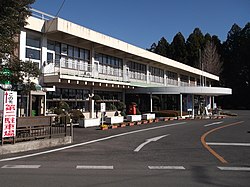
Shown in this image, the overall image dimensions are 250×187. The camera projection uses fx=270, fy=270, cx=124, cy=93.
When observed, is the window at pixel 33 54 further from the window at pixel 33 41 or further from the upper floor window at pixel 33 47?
the window at pixel 33 41

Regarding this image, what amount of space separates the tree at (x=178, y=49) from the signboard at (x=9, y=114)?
65.1 m

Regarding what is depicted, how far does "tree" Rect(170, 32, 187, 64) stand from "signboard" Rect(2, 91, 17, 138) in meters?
65.1

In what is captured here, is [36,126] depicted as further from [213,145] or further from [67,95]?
[67,95]

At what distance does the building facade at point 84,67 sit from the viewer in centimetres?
2031

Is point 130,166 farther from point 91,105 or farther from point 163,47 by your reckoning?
point 163,47

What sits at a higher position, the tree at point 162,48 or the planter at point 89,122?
the tree at point 162,48

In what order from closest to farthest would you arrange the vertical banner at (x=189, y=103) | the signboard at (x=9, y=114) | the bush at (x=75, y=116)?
the signboard at (x=9, y=114) < the bush at (x=75, y=116) < the vertical banner at (x=189, y=103)

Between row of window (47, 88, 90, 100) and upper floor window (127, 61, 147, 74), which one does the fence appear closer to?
row of window (47, 88, 90, 100)

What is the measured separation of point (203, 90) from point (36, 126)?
24177 millimetres

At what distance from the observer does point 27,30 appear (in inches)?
771

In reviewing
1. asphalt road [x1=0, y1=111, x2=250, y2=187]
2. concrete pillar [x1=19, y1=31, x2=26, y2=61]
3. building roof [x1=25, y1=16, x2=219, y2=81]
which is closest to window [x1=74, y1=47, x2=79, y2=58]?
building roof [x1=25, y1=16, x2=219, y2=81]

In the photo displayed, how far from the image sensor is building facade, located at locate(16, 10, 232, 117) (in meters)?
20.3

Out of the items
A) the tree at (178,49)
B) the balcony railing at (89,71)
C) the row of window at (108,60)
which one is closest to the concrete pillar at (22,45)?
the balcony railing at (89,71)

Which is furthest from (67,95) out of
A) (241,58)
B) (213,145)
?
(241,58)
